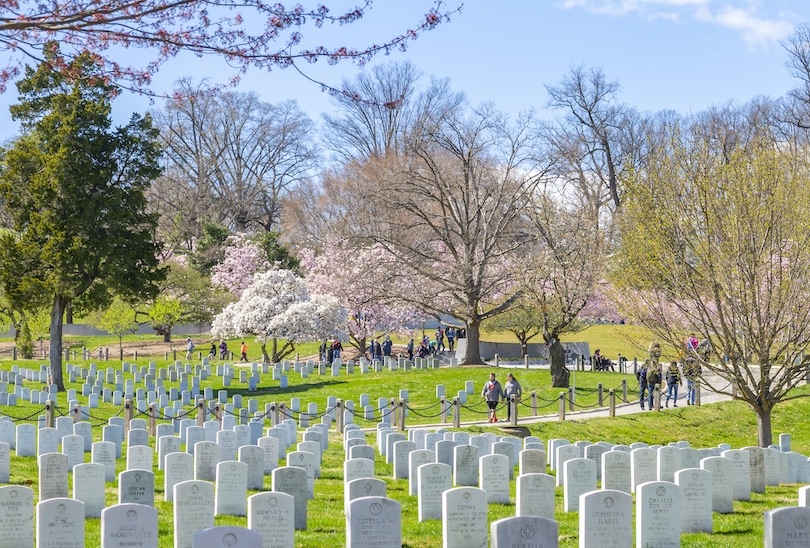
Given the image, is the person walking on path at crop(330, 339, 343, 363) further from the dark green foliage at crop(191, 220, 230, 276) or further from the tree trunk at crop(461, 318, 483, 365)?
the dark green foliage at crop(191, 220, 230, 276)

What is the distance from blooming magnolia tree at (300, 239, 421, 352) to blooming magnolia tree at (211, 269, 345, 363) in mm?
1363

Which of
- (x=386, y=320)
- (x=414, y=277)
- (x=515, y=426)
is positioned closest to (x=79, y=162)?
(x=414, y=277)

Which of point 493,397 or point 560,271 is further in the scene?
point 560,271

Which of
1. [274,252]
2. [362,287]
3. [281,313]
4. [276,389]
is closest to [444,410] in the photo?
[276,389]

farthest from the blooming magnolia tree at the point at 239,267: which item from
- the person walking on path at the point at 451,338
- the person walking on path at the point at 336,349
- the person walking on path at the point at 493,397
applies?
the person walking on path at the point at 493,397

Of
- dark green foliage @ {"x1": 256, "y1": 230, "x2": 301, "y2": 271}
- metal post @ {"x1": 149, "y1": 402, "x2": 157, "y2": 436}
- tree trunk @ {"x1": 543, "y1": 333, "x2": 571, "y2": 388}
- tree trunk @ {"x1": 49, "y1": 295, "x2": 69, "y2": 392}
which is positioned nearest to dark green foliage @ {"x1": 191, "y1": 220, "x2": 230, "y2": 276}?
dark green foliage @ {"x1": 256, "y1": 230, "x2": 301, "y2": 271}

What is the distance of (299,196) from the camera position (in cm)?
7019

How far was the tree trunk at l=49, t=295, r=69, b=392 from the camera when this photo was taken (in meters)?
34.0

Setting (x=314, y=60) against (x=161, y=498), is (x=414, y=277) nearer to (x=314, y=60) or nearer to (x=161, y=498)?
(x=161, y=498)

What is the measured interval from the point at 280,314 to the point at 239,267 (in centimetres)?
1674

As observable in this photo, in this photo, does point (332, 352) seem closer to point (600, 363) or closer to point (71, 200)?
point (600, 363)

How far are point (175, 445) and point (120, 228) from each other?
741 inches

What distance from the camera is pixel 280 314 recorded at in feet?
143

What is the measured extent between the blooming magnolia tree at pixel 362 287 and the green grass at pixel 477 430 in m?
3.47
